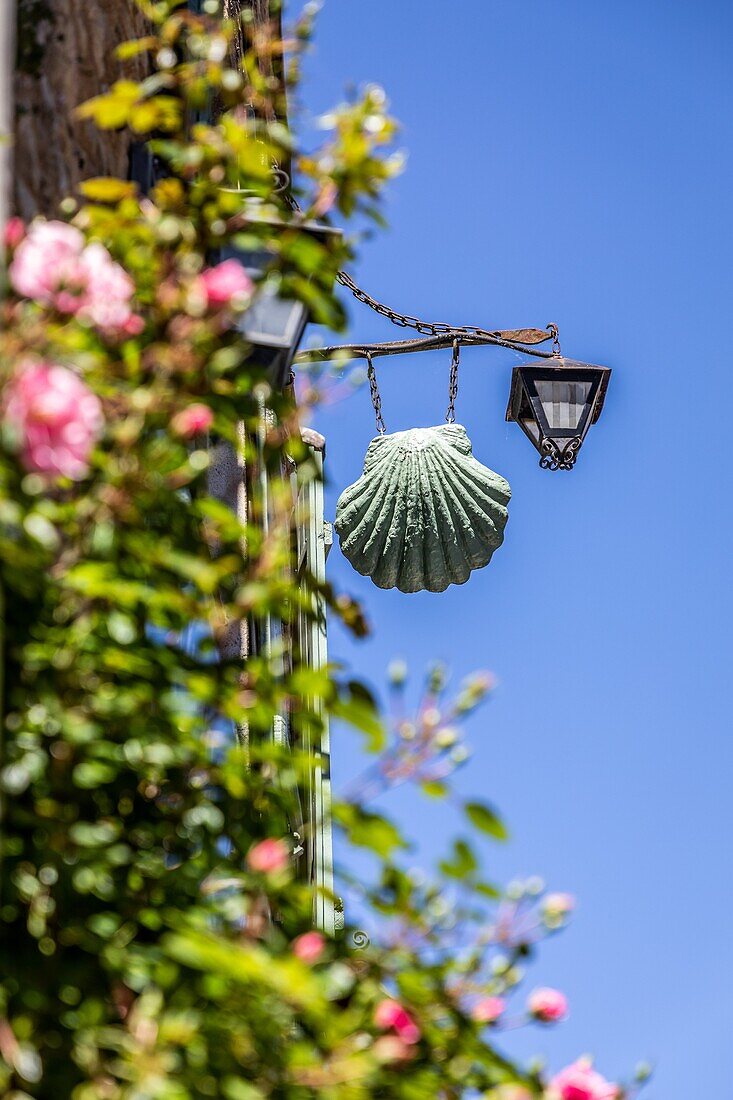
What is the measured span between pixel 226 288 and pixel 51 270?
24cm

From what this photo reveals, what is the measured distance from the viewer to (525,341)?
25.3 feet

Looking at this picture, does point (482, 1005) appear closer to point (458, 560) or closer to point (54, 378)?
point (54, 378)

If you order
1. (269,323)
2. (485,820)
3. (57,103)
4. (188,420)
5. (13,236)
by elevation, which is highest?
(57,103)

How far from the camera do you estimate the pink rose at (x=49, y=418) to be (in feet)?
6.16

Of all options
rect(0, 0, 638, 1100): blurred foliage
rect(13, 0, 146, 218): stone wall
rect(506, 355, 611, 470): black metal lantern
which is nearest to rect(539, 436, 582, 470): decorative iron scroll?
rect(506, 355, 611, 470): black metal lantern

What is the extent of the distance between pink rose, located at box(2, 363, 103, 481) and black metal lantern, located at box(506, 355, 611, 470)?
5.85 m

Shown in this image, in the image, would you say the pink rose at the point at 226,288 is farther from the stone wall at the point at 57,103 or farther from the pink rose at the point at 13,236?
the stone wall at the point at 57,103

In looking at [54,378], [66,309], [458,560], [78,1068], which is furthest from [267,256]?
[458,560]

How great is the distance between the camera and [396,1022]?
2.26 m

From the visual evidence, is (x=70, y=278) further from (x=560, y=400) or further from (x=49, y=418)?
(x=560, y=400)

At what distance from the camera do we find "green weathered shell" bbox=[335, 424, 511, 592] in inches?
324

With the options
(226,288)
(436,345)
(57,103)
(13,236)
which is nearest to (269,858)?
(226,288)

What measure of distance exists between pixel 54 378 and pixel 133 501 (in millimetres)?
267

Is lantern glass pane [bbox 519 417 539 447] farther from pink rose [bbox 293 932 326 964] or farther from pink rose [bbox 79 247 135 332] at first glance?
pink rose [bbox 293 932 326 964]
